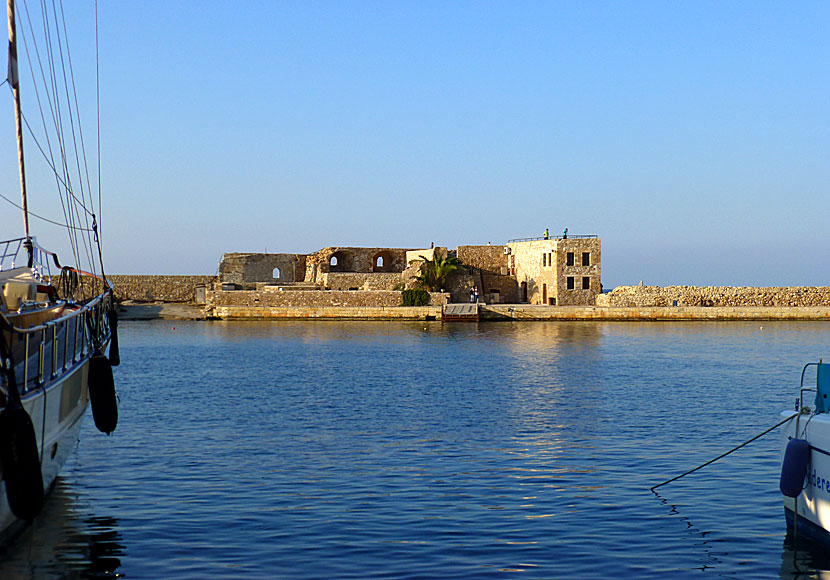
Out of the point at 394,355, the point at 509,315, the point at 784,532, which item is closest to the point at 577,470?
the point at 784,532

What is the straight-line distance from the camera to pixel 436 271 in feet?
187

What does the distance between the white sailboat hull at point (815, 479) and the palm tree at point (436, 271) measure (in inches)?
1879

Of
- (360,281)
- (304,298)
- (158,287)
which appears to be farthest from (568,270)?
(158,287)

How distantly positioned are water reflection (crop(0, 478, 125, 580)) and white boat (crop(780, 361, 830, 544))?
6.95 metres

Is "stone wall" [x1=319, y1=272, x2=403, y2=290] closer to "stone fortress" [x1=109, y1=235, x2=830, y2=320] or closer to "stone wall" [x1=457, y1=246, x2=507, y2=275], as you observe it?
"stone fortress" [x1=109, y1=235, x2=830, y2=320]

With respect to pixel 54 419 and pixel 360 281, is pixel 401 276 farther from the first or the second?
pixel 54 419

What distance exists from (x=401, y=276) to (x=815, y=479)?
48.5 m

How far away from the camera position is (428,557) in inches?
354

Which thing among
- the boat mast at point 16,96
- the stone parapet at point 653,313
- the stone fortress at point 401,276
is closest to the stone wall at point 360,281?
the stone fortress at point 401,276

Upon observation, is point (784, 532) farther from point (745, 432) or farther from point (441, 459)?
point (745, 432)

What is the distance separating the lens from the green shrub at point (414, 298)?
182 feet

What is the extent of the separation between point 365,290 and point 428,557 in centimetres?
4713

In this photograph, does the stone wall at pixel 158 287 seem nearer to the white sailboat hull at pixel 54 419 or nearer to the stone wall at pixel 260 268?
the stone wall at pixel 260 268

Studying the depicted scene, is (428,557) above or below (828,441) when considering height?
below
